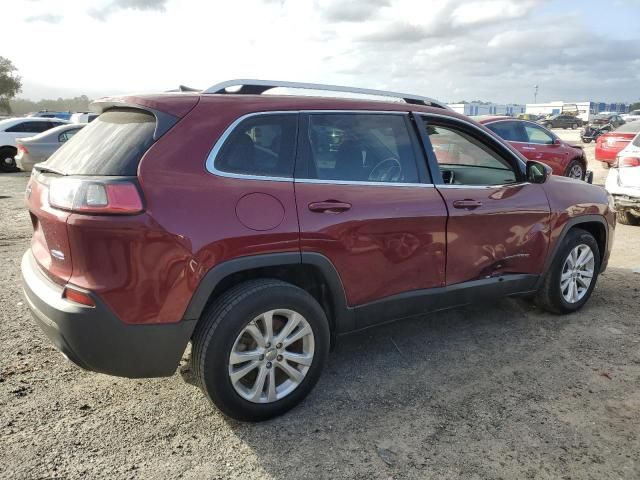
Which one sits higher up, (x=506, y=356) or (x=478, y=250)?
(x=478, y=250)

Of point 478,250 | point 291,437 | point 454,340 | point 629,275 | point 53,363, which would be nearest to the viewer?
point 291,437

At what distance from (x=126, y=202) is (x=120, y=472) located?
4.24ft

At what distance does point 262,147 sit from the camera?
9.47 ft

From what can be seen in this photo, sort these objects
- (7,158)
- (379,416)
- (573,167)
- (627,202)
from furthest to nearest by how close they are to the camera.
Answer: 1. (7,158)
2. (573,167)
3. (627,202)
4. (379,416)

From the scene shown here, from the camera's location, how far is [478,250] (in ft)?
12.3

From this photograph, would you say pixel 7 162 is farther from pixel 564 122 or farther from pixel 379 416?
pixel 564 122

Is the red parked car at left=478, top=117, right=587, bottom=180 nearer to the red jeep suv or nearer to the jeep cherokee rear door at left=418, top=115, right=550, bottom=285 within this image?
the jeep cherokee rear door at left=418, top=115, right=550, bottom=285

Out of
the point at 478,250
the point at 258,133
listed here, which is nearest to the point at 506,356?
the point at 478,250

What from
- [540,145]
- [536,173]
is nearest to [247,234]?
[536,173]

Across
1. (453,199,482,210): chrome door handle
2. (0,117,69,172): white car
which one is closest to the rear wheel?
(453,199,482,210): chrome door handle

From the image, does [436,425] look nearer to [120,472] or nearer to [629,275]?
[120,472]

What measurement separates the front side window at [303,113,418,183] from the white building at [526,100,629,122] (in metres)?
67.4

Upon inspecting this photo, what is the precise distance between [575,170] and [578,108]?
72781 mm

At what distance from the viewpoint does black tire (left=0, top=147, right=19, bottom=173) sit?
52.2ft
